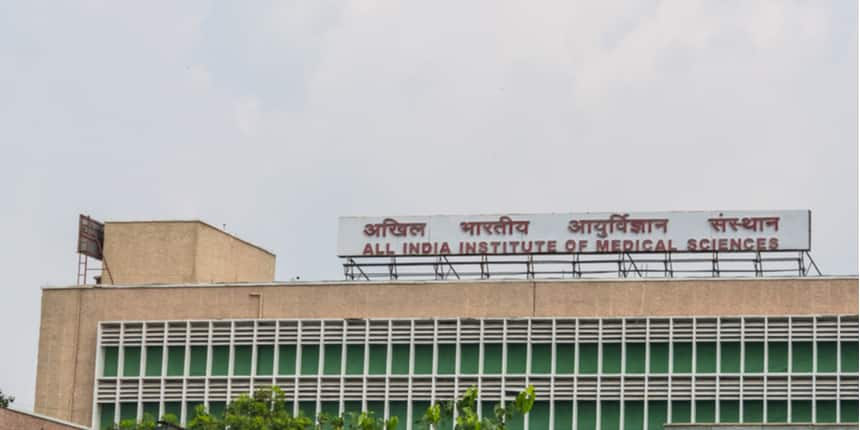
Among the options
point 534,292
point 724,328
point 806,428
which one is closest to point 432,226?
point 534,292

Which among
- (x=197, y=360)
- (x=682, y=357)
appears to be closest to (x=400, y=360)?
(x=197, y=360)

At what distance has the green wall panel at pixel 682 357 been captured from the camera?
9638cm

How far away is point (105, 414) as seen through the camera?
100750 mm

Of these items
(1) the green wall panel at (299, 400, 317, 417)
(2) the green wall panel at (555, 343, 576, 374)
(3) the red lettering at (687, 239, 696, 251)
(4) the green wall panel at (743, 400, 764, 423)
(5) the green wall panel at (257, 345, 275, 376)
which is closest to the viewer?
(4) the green wall panel at (743, 400, 764, 423)

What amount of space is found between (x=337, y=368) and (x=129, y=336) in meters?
9.50

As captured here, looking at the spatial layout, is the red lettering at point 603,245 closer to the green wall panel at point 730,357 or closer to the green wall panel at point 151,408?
the green wall panel at point 730,357

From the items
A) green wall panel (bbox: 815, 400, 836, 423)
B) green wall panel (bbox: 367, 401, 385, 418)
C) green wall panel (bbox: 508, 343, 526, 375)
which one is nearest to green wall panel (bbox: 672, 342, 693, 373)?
green wall panel (bbox: 815, 400, 836, 423)

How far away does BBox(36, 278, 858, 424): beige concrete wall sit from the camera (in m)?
96.3

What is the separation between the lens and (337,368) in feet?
325

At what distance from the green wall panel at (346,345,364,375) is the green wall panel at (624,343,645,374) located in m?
11.2

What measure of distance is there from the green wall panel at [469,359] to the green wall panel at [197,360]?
11.2 metres

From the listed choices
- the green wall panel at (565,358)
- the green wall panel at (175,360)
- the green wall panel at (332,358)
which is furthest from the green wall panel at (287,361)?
the green wall panel at (565,358)

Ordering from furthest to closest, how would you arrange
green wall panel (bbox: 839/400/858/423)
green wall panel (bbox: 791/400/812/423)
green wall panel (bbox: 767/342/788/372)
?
1. green wall panel (bbox: 767/342/788/372)
2. green wall panel (bbox: 791/400/812/423)
3. green wall panel (bbox: 839/400/858/423)

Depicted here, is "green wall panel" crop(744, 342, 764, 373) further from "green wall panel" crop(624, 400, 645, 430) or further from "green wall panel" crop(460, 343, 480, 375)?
"green wall panel" crop(460, 343, 480, 375)
